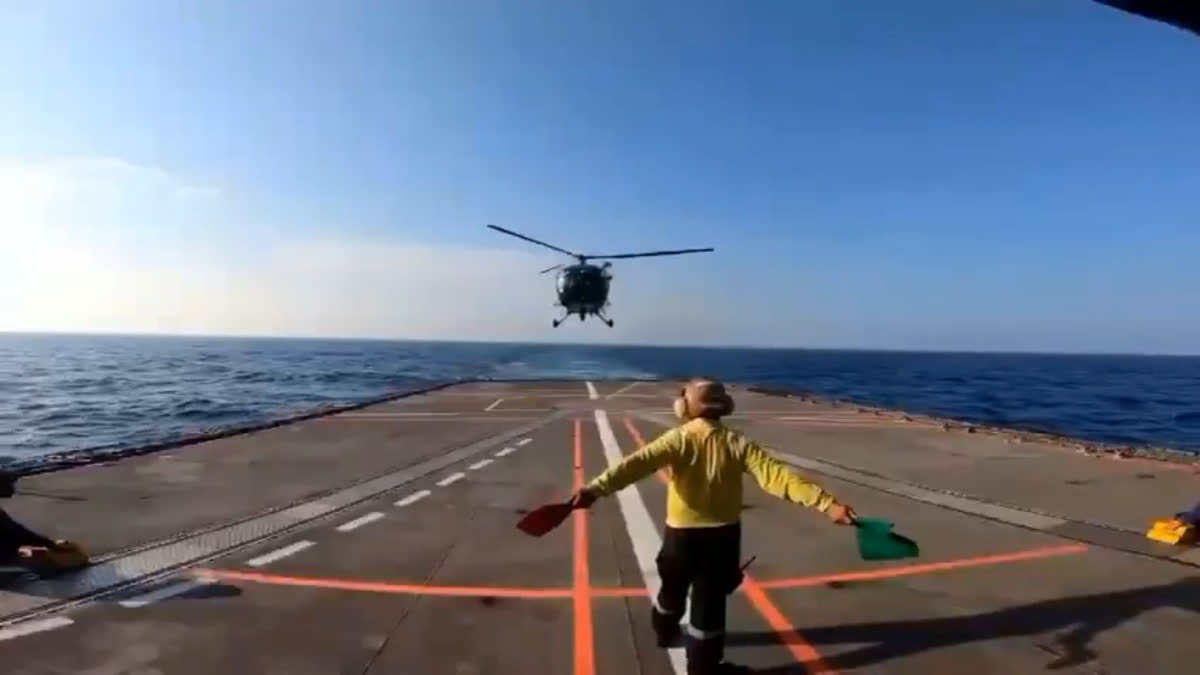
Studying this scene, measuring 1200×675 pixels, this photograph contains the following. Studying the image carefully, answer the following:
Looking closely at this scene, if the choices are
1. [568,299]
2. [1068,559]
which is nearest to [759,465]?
[1068,559]

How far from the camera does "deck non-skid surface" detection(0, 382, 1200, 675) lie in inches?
194

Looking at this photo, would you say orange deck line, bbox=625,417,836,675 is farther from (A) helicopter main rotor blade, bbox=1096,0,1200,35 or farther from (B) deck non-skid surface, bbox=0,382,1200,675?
(A) helicopter main rotor blade, bbox=1096,0,1200,35

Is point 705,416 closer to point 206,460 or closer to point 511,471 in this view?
point 511,471

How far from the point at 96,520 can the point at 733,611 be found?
331 inches

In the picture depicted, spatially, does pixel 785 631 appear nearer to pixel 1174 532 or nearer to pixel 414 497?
pixel 1174 532

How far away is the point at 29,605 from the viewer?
5.75 m

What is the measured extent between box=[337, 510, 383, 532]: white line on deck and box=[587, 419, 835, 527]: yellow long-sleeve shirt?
5.51 m

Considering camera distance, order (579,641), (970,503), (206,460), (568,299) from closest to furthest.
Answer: (579,641), (970,503), (206,460), (568,299)

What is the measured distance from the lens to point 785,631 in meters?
5.47

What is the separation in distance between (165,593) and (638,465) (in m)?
4.89

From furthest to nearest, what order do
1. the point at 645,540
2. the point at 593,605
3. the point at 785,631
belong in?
the point at 645,540 → the point at 593,605 → the point at 785,631

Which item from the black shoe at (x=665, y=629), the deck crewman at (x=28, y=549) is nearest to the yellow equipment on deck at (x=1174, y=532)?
the black shoe at (x=665, y=629)

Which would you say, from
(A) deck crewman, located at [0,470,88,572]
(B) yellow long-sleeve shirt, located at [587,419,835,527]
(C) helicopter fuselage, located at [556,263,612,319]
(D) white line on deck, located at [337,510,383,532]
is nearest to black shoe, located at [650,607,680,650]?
(B) yellow long-sleeve shirt, located at [587,419,835,527]

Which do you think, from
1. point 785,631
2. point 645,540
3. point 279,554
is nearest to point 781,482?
point 785,631
